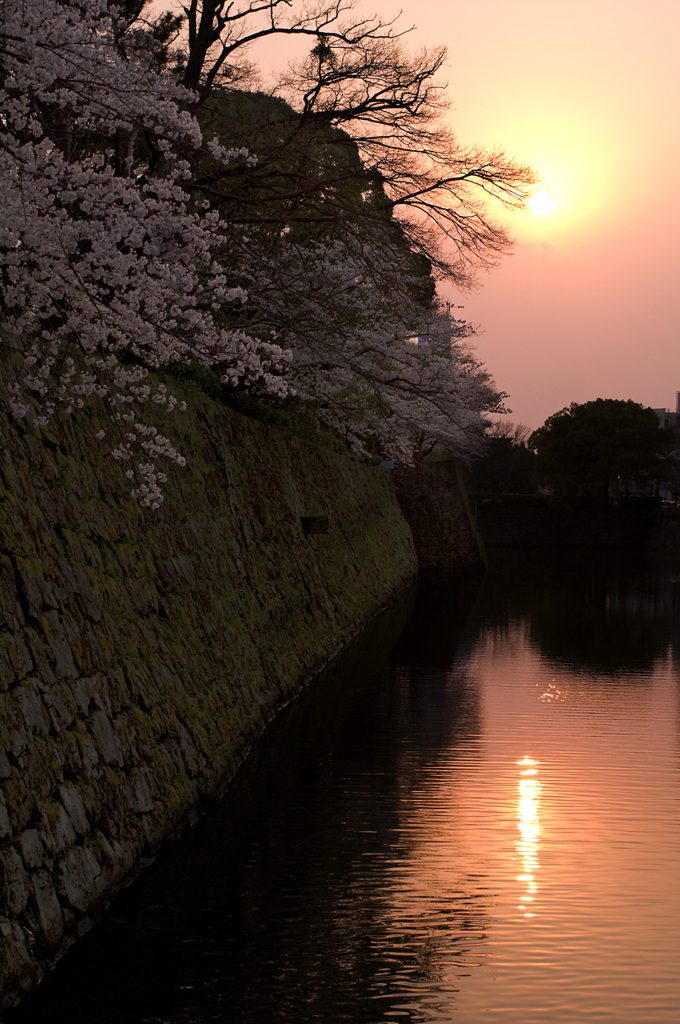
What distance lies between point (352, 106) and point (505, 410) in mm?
35131

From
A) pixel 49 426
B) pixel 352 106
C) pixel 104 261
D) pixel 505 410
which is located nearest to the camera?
pixel 49 426

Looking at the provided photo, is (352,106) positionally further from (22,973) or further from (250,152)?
(22,973)

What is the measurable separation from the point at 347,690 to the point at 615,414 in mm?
63500

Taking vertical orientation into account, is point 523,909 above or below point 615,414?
below

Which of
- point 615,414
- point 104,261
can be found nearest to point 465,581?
point 104,261

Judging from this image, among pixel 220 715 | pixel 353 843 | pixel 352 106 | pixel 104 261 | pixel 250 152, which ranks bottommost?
pixel 353 843

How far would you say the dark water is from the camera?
18.3 feet

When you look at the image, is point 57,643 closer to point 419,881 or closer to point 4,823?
point 4,823

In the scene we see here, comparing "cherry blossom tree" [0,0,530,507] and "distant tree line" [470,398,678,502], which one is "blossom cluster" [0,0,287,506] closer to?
"cherry blossom tree" [0,0,530,507]

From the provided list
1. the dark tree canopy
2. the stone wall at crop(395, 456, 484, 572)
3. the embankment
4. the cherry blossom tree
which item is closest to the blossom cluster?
the cherry blossom tree

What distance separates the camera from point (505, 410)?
165 ft

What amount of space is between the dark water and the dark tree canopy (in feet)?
197

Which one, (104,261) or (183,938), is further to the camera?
(104,261)

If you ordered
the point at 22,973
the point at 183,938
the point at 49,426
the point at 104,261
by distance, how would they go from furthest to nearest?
the point at 104,261, the point at 49,426, the point at 183,938, the point at 22,973
